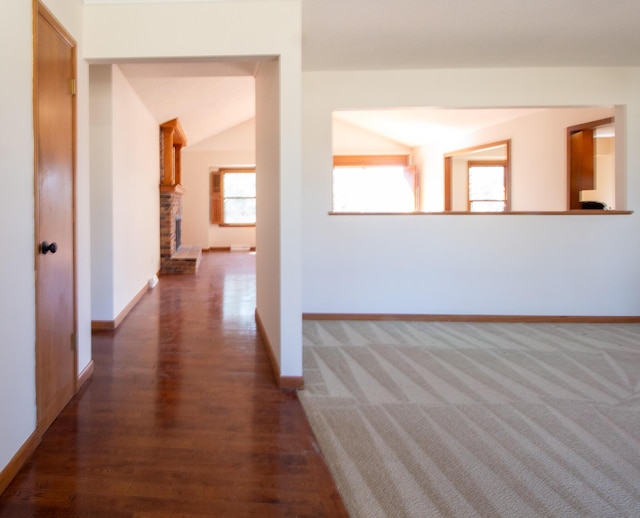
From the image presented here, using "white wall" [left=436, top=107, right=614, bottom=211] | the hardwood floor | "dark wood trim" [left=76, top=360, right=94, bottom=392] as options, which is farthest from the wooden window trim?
"dark wood trim" [left=76, top=360, right=94, bottom=392]

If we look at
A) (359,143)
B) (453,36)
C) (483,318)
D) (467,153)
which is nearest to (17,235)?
(453,36)

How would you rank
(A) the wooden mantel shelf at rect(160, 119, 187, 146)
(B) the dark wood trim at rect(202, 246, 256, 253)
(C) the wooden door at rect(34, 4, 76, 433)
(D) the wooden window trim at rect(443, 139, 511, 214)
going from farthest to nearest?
(B) the dark wood trim at rect(202, 246, 256, 253) → (A) the wooden mantel shelf at rect(160, 119, 187, 146) → (D) the wooden window trim at rect(443, 139, 511, 214) → (C) the wooden door at rect(34, 4, 76, 433)

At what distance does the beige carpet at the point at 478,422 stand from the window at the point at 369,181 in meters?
5.96

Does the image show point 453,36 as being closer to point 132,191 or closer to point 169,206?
point 132,191

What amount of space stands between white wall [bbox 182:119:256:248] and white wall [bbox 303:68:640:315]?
254 inches

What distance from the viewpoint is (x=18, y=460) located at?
184 cm

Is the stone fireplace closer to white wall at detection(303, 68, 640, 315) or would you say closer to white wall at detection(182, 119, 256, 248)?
white wall at detection(182, 119, 256, 248)

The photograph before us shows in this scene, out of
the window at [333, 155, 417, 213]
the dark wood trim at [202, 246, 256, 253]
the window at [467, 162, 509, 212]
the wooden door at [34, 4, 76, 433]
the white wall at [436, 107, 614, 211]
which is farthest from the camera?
the dark wood trim at [202, 246, 256, 253]

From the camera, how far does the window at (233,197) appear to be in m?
10.7

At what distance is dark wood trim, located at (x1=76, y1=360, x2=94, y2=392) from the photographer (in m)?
2.65

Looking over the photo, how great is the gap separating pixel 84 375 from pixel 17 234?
1.21 m

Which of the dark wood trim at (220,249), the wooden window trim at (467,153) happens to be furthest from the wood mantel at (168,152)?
the wooden window trim at (467,153)

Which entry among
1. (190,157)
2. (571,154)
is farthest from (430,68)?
(190,157)

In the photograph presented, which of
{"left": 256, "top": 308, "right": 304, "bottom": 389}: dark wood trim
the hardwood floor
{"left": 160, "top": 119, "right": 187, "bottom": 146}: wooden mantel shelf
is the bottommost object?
the hardwood floor
